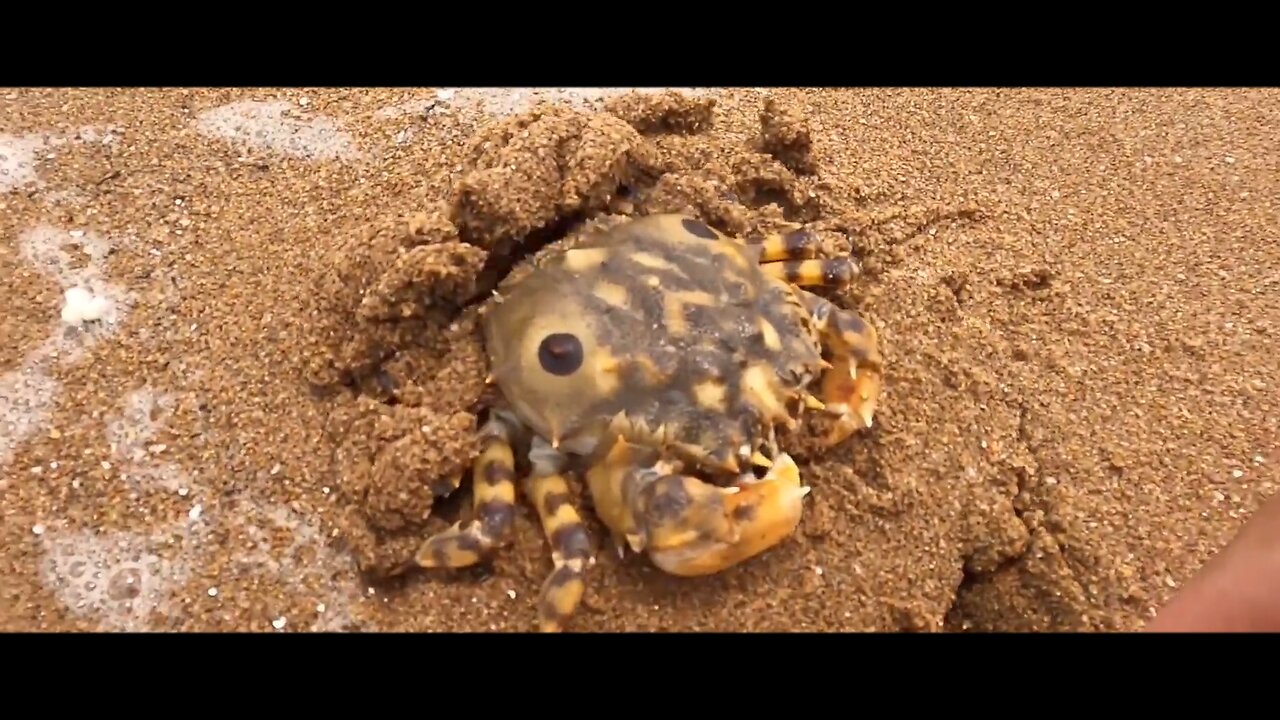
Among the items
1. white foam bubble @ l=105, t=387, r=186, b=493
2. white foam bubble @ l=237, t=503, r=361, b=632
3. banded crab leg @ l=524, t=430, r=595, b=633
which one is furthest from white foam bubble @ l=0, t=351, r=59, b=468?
banded crab leg @ l=524, t=430, r=595, b=633

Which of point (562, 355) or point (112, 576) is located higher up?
point (562, 355)

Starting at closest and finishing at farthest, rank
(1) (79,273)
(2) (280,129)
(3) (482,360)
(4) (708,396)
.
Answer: (4) (708,396), (3) (482,360), (1) (79,273), (2) (280,129)

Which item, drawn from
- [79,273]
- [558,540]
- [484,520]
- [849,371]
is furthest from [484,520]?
[79,273]

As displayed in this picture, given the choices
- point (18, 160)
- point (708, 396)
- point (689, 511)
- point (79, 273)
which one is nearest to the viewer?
point (689, 511)

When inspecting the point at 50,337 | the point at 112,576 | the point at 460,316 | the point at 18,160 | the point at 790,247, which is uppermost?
the point at 790,247

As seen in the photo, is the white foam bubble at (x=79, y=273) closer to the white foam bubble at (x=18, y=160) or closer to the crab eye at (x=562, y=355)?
the white foam bubble at (x=18, y=160)

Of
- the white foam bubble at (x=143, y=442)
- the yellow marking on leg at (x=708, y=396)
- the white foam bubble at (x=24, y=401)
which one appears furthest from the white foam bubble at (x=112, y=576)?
the yellow marking on leg at (x=708, y=396)

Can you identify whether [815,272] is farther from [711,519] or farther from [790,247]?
[711,519]
